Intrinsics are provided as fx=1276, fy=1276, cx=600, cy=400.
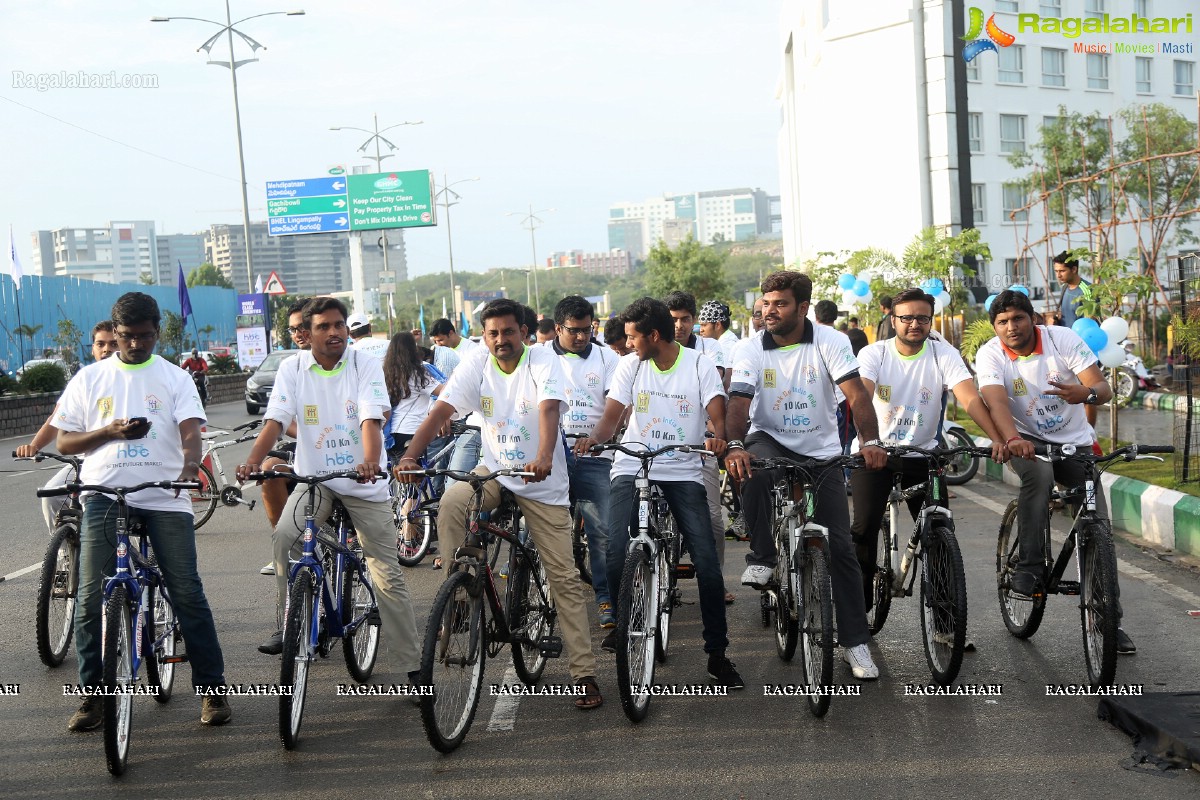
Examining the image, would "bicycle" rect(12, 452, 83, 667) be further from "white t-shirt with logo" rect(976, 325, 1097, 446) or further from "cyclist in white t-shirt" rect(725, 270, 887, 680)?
"white t-shirt with logo" rect(976, 325, 1097, 446)

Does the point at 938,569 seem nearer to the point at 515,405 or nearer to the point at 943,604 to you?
the point at 943,604

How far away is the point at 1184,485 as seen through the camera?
10.4 metres

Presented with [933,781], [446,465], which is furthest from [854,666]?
[446,465]

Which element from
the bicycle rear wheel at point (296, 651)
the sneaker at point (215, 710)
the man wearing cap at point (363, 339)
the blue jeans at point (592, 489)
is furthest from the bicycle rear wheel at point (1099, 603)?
the man wearing cap at point (363, 339)

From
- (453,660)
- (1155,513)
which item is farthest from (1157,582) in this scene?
(453,660)

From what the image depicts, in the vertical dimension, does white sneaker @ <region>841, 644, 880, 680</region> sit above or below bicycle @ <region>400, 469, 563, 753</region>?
below

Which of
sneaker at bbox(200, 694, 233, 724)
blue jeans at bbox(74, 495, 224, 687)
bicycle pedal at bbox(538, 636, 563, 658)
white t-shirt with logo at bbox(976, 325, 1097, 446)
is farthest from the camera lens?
white t-shirt with logo at bbox(976, 325, 1097, 446)

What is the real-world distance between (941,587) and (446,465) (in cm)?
520

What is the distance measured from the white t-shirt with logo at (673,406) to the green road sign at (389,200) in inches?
1548

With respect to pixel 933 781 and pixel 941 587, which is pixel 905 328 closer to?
pixel 941 587

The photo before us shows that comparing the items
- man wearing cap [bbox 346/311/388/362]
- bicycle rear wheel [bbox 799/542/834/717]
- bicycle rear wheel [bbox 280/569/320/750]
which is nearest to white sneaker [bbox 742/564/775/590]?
bicycle rear wheel [bbox 799/542/834/717]

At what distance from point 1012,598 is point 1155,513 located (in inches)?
131

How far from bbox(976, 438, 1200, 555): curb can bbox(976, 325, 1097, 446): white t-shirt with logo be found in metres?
2.01

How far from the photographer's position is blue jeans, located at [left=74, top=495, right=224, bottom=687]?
17.8 ft
